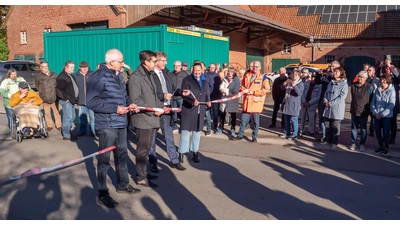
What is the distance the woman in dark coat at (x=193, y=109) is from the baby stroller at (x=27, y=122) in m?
4.03

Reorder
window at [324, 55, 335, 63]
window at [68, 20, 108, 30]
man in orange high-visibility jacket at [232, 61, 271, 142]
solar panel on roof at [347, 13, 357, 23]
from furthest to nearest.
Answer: window at [324, 55, 335, 63] → solar panel on roof at [347, 13, 357, 23] → window at [68, 20, 108, 30] → man in orange high-visibility jacket at [232, 61, 271, 142]

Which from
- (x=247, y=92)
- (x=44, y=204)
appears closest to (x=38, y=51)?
(x=247, y=92)

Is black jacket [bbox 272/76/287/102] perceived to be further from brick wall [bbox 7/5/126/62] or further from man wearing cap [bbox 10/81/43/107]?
brick wall [bbox 7/5/126/62]

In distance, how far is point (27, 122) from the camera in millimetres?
Answer: 9320

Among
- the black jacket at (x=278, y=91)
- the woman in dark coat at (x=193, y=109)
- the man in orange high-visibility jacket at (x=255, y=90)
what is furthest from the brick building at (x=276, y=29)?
the woman in dark coat at (x=193, y=109)

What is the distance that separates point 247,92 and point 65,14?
18692 mm

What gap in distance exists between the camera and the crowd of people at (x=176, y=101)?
5.23 meters

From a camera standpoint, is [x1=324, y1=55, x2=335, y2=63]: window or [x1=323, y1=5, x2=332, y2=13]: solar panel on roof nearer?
[x1=324, y1=55, x2=335, y2=63]: window

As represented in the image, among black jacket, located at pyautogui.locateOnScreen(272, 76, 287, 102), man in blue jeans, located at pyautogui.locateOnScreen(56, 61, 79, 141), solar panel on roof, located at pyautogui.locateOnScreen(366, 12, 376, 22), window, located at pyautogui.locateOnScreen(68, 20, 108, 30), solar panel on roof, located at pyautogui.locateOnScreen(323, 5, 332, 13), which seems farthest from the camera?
solar panel on roof, located at pyautogui.locateOnScreen(323, 5, 332, 13)

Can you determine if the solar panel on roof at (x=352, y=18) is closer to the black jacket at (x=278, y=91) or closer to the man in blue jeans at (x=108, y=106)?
the black jacket at (x=278, y=91)

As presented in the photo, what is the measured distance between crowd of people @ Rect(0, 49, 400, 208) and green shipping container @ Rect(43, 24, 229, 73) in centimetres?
129

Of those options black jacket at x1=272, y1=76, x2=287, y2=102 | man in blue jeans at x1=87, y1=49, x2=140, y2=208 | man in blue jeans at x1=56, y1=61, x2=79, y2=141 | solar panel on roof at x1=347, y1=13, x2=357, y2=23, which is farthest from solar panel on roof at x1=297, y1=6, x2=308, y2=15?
man in blue jeans at x1=87, y1=49, x2=140, y2=208

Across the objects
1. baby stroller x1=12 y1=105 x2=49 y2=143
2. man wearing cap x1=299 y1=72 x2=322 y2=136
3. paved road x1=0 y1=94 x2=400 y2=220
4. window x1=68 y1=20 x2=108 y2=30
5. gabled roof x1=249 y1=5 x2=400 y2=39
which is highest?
gabled roof x1=249 y1=5 x2=400 y2=39

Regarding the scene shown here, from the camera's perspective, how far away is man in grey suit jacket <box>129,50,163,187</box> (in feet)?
18.9
